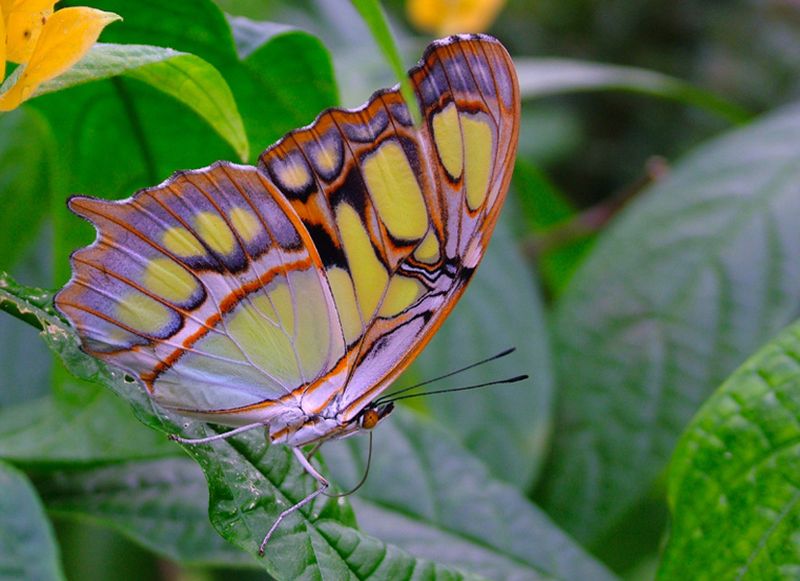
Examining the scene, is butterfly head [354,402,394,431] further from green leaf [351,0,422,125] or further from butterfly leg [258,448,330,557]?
green leaf [351,0,422,125]

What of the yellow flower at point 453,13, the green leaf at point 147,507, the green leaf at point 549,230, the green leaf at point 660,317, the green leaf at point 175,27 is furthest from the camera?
the yellow flower at point 453,13

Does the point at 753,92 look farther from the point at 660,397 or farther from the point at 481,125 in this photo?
the point at 481,125

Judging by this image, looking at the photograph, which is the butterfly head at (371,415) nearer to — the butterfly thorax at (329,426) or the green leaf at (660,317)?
the butterfly thorax at (329,426)

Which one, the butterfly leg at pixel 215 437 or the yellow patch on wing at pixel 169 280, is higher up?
the yellow patch on wing at pixel 169 280

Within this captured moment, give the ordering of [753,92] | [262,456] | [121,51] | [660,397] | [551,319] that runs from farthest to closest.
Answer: [753,92] → [551,319] → [660,397] → [262,456] → [121,51]

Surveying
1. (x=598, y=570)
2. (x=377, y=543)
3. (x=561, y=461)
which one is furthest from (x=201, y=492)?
(x=561, y=461)

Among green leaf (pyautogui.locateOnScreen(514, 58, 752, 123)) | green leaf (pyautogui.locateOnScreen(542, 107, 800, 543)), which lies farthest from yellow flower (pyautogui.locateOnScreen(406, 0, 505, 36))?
green leaf (pyautogui.locateOnScreen(542, 107, 800, 543))

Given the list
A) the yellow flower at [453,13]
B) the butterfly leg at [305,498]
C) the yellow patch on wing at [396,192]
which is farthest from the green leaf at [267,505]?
the yellow flower at [453,13]
